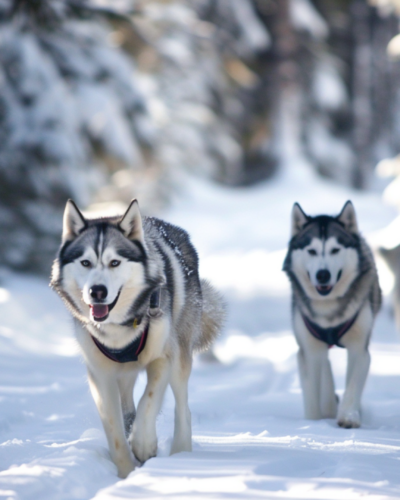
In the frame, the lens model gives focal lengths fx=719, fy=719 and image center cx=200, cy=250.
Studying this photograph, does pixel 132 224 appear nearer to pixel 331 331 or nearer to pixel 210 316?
pixel 210 316

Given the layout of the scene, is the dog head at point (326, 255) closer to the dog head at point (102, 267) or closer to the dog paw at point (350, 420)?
the dog paw at point (350, 420)

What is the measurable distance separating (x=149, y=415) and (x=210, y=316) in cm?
136

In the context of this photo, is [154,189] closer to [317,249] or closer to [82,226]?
[317,249]

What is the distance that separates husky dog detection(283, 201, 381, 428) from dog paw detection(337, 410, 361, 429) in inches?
8.4

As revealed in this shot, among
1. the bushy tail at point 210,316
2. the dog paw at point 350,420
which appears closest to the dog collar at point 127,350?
the bushy tail at point 210,316

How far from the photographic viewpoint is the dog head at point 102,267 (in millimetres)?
3824

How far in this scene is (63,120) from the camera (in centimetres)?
998

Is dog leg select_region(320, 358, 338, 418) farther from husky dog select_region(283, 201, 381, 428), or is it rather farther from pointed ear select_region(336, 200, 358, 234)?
pointed ear select_region(336, 200, 358, 234)

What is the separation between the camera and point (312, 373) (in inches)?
209

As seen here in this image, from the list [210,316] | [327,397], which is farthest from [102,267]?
[327,397]

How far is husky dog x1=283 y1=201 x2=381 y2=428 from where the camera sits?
17.2 feet

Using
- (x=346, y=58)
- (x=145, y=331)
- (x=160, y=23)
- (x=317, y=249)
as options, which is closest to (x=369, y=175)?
(x=346, y=58)

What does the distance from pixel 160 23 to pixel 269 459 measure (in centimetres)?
873

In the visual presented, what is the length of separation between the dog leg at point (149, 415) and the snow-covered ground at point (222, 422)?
17 centimetres
